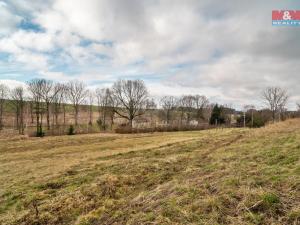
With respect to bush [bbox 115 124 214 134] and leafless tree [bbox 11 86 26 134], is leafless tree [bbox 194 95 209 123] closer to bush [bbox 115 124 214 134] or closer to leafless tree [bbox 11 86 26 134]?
bush [bbox 115 124 214 134]

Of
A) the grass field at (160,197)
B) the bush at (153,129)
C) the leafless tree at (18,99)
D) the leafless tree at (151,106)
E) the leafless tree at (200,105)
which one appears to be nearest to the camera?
the grass field at (160,197)

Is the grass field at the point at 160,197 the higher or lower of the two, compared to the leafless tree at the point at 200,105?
lower

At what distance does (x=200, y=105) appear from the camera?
74125mm

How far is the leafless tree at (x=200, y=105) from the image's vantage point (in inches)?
2707

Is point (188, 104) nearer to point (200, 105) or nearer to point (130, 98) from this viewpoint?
point (200, 105)

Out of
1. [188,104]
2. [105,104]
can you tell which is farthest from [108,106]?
[188,104]

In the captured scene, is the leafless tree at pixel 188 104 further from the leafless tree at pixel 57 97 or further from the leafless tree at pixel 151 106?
the leafless tree at pixel 57 97

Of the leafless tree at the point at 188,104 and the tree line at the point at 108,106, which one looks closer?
the tree line at the point at 108,106

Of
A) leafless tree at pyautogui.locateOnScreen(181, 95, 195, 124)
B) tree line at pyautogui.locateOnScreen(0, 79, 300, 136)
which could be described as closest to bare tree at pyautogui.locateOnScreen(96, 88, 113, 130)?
tree line at pyautogui.locateOnScreen(0, 79, 300, 136)

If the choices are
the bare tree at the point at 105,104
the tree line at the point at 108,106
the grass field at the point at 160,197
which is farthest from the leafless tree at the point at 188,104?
the grass field at the point at 160,197

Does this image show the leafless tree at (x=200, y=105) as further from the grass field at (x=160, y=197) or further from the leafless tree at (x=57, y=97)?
the grass field at (x=160, y=197)

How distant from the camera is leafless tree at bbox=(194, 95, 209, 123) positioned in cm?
6875

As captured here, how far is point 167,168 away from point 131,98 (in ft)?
139

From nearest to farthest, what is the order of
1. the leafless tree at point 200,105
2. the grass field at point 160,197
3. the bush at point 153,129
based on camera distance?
1. the grass field at point 160,197
2. the bush at point 153,129
3. the leafless tree at point 200,105
